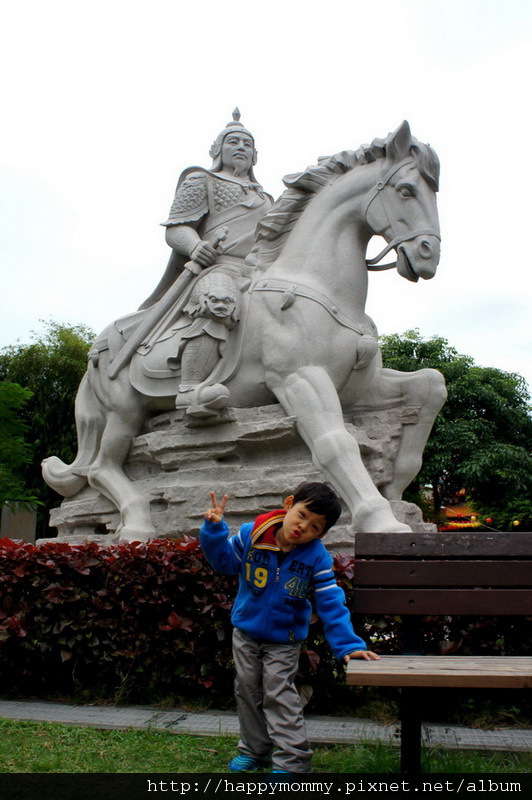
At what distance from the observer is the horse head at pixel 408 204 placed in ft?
17.1

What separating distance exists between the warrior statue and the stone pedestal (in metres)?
0.27

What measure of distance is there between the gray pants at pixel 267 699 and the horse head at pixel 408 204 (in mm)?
3019

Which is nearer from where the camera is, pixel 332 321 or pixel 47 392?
pixel 332 321

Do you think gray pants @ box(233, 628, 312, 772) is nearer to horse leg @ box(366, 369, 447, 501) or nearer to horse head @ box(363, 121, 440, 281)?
horse leg @ box(366, 369, 447, 501)

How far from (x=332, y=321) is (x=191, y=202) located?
1622mm

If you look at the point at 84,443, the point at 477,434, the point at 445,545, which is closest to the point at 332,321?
the point at 445,545

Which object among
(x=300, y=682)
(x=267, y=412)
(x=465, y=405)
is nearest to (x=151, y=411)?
(x=267, y=412)

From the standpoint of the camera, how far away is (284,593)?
9.91 feet

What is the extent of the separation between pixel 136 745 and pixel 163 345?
126 inches

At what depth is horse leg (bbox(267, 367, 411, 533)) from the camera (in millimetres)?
4840

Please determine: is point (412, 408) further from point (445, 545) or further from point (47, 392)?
point (47, 392)

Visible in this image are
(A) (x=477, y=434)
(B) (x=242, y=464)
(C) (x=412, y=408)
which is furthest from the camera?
(A) (x=477, y=434)

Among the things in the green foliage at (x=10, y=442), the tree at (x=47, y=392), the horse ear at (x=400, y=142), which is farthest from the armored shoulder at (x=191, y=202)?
the tree at (x=47, y=392)

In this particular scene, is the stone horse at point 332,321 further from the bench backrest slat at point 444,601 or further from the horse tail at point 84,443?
the bench backrest slat at point 444,601
